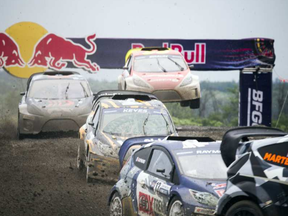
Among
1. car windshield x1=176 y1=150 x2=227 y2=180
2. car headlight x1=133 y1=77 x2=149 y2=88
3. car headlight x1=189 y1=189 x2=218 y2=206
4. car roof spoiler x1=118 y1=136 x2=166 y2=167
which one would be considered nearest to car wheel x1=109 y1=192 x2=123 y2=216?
car windshield x1=176 y1=150 x2=227 y2=180

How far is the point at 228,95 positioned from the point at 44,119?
3857 cm

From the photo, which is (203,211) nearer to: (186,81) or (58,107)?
(58,107)

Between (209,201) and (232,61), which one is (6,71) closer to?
(232,61)

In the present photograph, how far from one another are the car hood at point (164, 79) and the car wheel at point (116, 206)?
37.8 ft

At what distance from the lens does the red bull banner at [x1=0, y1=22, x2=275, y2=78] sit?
25.3m

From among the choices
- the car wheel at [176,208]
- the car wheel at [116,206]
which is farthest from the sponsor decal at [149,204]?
the car wheel at [116,206]

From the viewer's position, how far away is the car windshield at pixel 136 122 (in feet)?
43.7

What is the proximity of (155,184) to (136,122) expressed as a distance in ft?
17.0

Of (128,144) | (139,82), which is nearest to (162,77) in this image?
(139,82)

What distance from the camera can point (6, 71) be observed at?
83.4ft

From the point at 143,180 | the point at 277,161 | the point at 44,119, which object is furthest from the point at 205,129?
the point at 277,161

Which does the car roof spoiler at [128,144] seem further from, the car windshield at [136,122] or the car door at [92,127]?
the car windshield at [136,122]

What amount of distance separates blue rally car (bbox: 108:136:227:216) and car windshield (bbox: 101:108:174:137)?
3.93 metres

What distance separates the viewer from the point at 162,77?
21.0m
